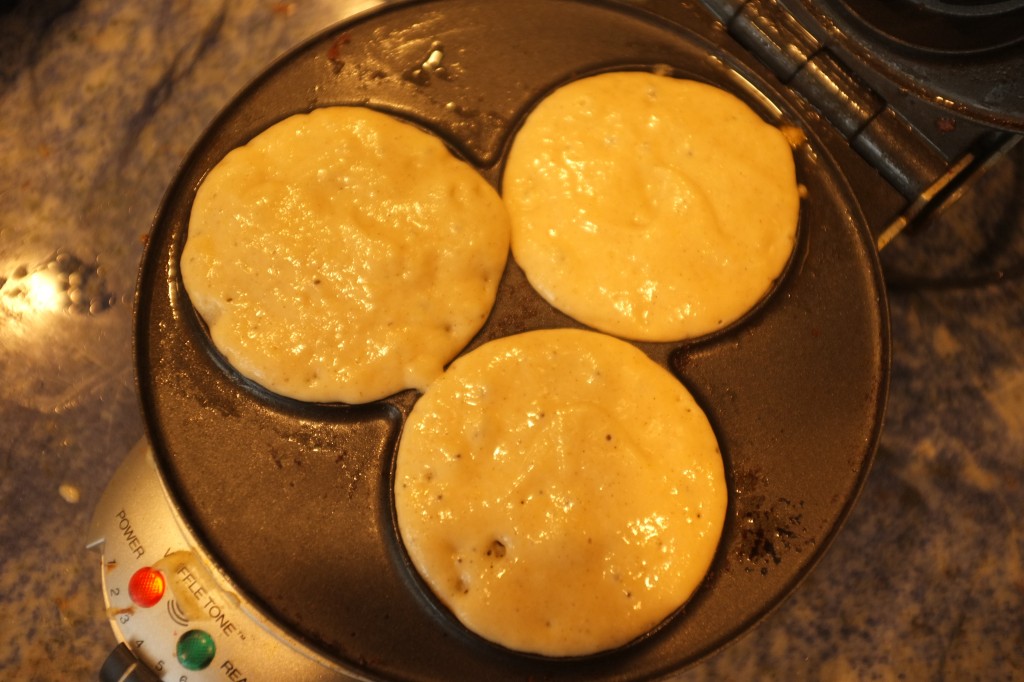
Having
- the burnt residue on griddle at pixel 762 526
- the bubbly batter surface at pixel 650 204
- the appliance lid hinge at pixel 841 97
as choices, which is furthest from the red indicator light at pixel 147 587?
the appliance lid hinge at pixel 841 97

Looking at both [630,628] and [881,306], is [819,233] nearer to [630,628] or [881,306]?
[881,306]

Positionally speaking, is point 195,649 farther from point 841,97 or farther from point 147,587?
point 841,97

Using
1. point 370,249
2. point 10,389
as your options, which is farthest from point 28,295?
point 370,249

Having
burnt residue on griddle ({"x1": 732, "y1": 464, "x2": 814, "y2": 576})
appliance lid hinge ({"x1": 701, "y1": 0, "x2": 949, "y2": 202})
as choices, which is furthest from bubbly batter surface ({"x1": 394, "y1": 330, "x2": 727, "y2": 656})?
appliance lid hinge ({"x1": 701, "y1": 0, "x2": 949, "y2": 202})

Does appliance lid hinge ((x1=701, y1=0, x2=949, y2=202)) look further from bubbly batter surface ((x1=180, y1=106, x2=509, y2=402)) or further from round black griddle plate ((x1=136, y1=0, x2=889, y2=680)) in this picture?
bubbly batter surface ((x1=180, y1=106, x2=509, y2=402))

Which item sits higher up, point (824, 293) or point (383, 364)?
point (824, 293)

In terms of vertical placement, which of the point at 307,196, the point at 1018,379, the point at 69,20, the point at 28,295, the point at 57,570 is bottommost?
the point at 57,570

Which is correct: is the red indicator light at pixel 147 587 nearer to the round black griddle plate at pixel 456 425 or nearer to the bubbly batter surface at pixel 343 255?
the round black griddle plate at pixel 456 425
